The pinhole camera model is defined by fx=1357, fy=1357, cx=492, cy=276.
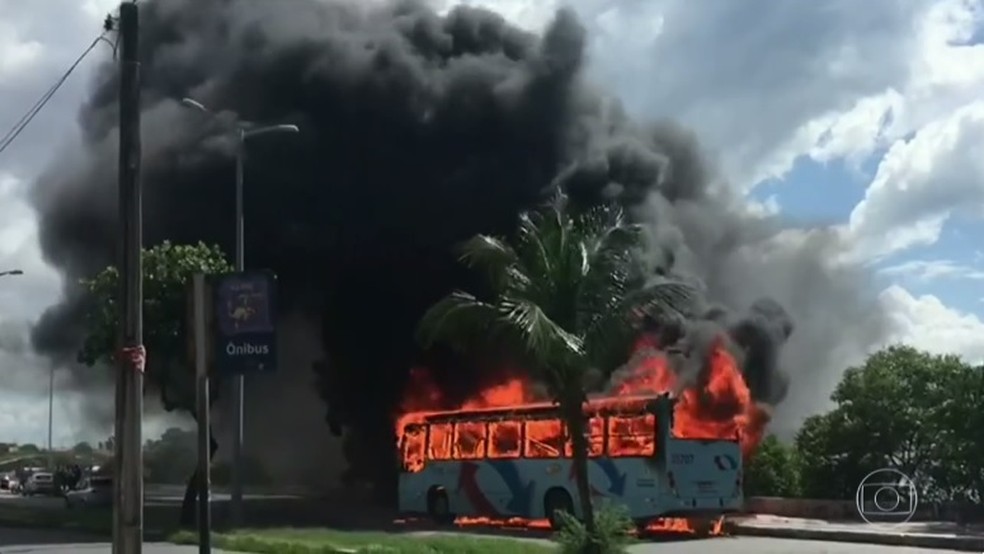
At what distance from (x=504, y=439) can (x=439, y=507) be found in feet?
11.1

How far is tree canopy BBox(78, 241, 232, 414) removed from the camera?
92.6ft

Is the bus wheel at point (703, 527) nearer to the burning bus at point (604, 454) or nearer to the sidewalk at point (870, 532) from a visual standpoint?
the burning bus at point (604, 454)

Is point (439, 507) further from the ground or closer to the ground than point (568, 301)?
closer to the ground

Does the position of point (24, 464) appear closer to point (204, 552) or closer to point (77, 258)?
point (77, 258)

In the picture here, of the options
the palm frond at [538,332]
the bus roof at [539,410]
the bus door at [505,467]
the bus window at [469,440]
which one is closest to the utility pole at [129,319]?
the palm frond at [538,332]

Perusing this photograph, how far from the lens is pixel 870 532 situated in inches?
Answer: 1011

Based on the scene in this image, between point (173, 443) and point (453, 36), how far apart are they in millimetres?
22806

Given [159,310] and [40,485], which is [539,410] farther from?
[40,485]

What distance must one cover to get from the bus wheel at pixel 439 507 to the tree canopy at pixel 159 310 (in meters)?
6.41

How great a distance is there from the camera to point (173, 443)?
61469mm

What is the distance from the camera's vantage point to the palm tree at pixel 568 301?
59.9ft

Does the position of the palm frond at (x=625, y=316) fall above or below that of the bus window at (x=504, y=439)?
above

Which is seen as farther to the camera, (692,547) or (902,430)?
(902,430)

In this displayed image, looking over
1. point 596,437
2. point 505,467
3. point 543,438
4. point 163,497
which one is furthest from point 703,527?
point 163,497
